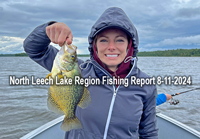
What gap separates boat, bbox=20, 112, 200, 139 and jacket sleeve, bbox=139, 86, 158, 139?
7.60 feet

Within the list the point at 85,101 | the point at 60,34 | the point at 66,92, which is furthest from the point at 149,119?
the point at 60,34

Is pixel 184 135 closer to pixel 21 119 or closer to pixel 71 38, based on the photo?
pixel 71 38

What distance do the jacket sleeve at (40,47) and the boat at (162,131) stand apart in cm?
220

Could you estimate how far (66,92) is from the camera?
5.71ft

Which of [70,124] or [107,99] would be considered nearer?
[70,124]

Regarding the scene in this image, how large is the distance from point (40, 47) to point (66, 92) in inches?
27.1

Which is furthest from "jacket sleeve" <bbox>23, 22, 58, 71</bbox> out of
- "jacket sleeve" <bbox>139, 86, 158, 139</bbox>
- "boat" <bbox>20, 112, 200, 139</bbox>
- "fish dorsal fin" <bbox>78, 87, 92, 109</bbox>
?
"boat" <bbox>20, 112, 200, 139</bbox>

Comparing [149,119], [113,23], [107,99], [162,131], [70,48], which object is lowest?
[162,131]

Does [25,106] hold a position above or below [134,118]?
below

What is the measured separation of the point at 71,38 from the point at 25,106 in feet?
24.9

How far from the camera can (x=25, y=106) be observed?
800 cm

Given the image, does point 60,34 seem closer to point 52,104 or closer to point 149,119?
point 52,104

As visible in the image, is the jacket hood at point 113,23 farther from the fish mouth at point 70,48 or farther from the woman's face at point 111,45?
the fish mouth at point 70,48

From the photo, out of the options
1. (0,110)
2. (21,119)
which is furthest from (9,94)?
(21,119)
